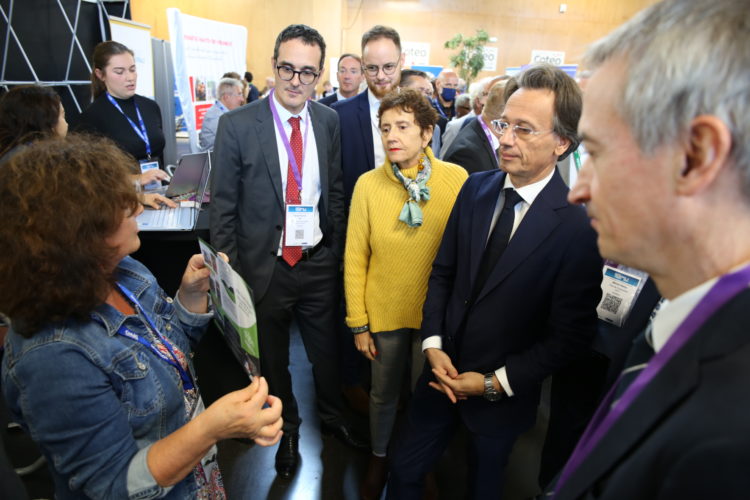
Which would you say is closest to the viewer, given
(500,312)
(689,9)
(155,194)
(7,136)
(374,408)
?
(689,9)

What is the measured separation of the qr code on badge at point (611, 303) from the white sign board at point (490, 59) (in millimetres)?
14543

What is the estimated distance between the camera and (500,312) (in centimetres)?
136

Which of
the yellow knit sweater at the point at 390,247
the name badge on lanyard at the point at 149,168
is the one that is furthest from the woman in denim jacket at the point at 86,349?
the name badge on lanyard at the point at 149,168

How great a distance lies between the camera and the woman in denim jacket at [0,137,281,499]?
2.74 feet

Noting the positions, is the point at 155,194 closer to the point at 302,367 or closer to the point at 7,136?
the point at 7,136

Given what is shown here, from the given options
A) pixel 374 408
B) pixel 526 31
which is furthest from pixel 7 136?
pixel 526 31

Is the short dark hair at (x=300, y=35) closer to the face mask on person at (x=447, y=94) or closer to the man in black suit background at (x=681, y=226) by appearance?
the man in black suit background at (x=681, y=226)

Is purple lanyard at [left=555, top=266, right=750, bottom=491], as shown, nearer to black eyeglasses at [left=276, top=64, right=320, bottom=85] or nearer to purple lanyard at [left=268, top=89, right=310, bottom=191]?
purple lanyard at [left=268, top=89, right=310, bottom=191]

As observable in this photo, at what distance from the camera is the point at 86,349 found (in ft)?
2.88

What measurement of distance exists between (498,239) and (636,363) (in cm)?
78

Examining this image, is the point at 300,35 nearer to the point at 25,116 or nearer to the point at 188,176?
the point at 188,176

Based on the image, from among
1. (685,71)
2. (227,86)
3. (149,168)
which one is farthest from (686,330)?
(227,86)

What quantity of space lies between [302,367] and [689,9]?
288 cm

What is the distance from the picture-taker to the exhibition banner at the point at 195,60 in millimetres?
5773
